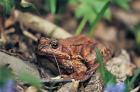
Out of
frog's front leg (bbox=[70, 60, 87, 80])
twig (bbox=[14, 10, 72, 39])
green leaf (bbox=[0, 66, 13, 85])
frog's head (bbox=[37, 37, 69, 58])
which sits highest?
green leaf (bbox=[0, 66, 13, 85])

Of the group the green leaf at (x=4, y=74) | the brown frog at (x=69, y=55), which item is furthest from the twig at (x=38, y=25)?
the green leaf at (x=4, y=74)

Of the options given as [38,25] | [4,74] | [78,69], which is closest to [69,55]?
[78,69]

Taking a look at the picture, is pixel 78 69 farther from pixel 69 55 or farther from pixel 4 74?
pixel 4 74

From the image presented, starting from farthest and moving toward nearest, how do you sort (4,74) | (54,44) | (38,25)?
1. (38,25)
2. (54,44)
3. (4,74)

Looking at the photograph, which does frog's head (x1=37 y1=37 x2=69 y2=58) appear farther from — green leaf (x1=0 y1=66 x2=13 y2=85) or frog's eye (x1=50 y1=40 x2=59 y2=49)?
green leaf (x1=0 y1=66 x2=13 y2=85)

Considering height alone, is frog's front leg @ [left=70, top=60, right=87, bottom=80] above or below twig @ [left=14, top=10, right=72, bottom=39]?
above

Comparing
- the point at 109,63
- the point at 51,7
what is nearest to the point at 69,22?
the point at 51,7

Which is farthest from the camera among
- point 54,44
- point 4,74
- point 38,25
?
point 38,25

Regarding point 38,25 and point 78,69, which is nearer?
point 78,69

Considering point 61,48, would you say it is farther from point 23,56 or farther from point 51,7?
point 51,7

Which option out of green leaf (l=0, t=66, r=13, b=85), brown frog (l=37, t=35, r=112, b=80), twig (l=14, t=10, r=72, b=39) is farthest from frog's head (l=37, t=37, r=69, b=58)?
twig (l=14, t=10, r=72, b=39)
